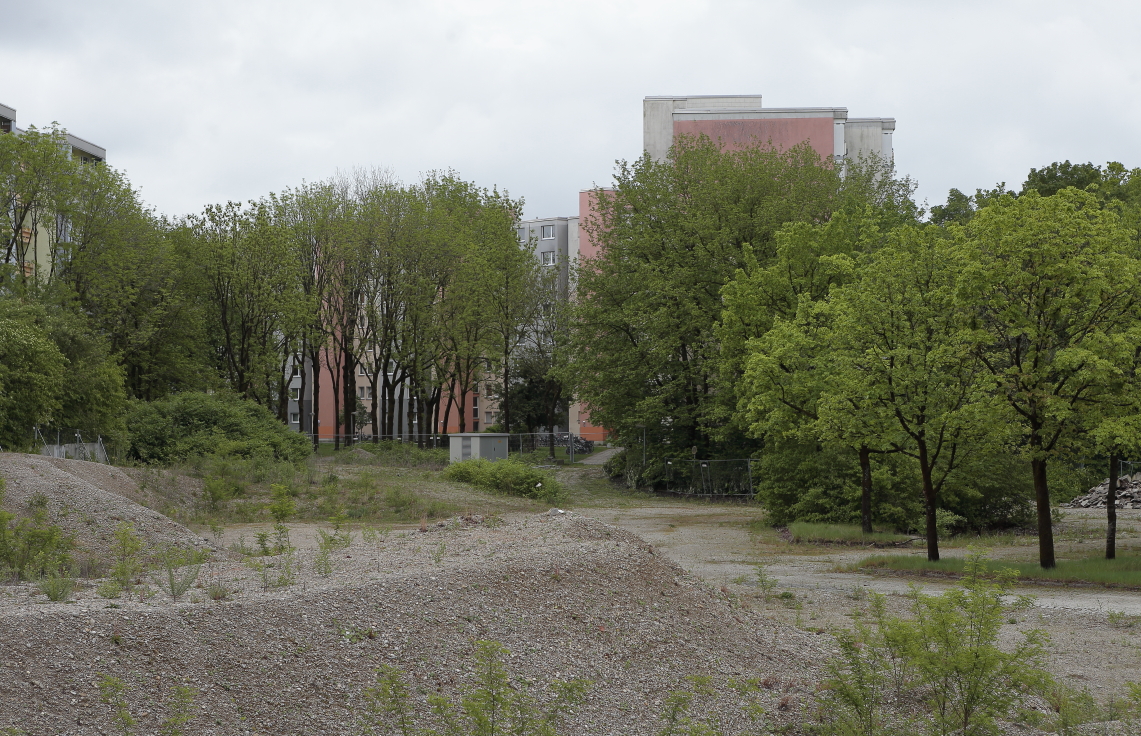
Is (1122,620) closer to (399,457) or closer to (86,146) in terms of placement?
(399,457)

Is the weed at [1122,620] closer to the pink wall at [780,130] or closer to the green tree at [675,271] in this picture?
the green tree at [675,271]

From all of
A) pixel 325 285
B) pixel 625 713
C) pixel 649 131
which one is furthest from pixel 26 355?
pixel 649 131

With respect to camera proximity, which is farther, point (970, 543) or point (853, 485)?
point (853, 485)

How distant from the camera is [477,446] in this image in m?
42.8

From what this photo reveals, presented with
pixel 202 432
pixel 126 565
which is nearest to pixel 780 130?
pixel 202 432

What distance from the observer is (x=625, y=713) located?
8117 mm

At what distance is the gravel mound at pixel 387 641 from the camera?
7035 millimetres

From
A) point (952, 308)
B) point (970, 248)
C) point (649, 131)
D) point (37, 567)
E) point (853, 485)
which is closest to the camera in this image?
point (37, 567)

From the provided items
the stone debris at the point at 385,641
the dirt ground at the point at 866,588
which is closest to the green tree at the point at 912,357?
the dirt ground at the point at 866,588

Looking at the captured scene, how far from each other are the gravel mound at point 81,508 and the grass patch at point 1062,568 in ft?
42.3

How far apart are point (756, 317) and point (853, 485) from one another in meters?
5.73

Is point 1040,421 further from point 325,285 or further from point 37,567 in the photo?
point 325,285

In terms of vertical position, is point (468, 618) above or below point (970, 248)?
below

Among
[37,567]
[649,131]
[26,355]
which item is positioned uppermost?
[649,131]
